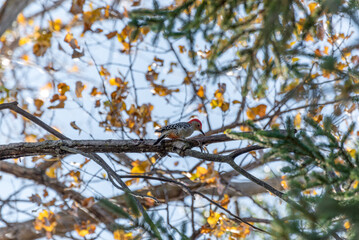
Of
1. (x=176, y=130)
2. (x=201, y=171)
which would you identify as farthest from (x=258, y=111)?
(x=176, y=130)

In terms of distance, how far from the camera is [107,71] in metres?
6.79

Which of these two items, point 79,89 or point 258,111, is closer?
point 258,111

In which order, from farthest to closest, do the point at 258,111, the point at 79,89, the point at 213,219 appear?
the point at 79,89 → the point at 258,111 → the point at 213,219

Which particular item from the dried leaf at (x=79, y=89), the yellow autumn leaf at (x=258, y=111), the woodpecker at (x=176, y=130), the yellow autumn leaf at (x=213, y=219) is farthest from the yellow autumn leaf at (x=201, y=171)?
the dried leaf at (x=79, y=89)

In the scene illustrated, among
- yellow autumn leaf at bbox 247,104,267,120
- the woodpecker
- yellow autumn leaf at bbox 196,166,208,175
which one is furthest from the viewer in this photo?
yellow autumn leaf at bbox 247,104,267,120

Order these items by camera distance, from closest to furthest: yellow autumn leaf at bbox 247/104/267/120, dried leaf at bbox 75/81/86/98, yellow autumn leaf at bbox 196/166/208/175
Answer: yellow autumn leaf at bbox 196/166/208/175, yellow autumn leaf at bbox 247/104/267/120, dried leaf at bbox 75/81/86/98

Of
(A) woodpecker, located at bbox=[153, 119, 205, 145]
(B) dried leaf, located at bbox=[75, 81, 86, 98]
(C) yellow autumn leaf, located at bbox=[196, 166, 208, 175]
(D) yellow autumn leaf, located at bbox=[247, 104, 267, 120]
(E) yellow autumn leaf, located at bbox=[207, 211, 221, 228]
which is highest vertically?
(B) dried leaf, located at bbox=[75, 81, 86, 98]

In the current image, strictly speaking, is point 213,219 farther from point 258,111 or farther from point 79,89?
point 79,89

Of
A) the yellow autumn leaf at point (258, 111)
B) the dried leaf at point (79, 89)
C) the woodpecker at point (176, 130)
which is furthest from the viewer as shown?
the dried leaf at point (79, 89)

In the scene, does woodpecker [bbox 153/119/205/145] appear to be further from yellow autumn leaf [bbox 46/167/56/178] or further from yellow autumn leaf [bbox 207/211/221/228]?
yellow autumn leaf [bbox 46/167/56/178]

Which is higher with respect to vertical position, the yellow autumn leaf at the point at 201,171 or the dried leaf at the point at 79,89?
the dried leaf at the point at 79,89

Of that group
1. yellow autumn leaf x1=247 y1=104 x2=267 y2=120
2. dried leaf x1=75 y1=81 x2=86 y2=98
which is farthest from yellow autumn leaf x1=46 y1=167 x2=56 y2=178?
yellow autumn leaf x1=247 y1=104 x2=267 y2=120

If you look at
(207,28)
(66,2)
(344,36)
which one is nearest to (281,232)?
(207,28)

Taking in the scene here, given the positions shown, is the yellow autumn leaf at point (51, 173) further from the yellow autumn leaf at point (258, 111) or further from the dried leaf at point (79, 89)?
the yellow autumn leaf at point (258, 111)
